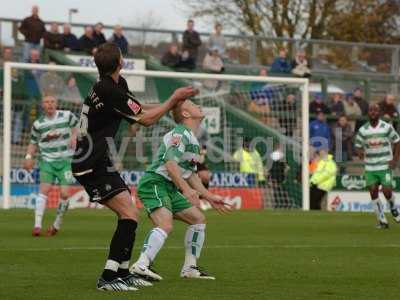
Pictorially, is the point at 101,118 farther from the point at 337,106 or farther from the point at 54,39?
the point at 337,106

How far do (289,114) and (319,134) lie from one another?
1821mm

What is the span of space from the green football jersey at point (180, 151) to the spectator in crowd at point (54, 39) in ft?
62.9

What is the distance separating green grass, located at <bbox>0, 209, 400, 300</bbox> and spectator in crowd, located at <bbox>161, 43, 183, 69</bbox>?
11.1 metres

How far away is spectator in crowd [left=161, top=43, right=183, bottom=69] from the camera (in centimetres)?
3203

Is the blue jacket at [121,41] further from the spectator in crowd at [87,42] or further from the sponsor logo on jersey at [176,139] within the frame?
the sponsor logo on jersey at [176,139]

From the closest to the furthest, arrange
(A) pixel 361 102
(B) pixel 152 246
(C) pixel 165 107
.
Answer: (C) pixel 165 107
(B) pixel 152 246
(A) pixel 361 102

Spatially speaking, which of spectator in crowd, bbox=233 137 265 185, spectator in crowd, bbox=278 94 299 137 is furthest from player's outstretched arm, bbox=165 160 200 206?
spectator in crowd, bbox=278 94 299 137

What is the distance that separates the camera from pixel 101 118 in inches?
402

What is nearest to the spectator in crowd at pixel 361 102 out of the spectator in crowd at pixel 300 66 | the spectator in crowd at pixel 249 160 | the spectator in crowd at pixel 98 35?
the spectator in crowd at pixel 300 66

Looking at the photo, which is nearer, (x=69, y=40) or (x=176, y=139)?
(x=176, y=139)

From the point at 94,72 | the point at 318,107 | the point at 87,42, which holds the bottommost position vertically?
the point at 318,107

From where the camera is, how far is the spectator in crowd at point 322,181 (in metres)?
29.3

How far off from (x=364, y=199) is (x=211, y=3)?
25.1 m

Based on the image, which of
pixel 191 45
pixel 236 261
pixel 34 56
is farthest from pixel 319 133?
pixel 236 261
